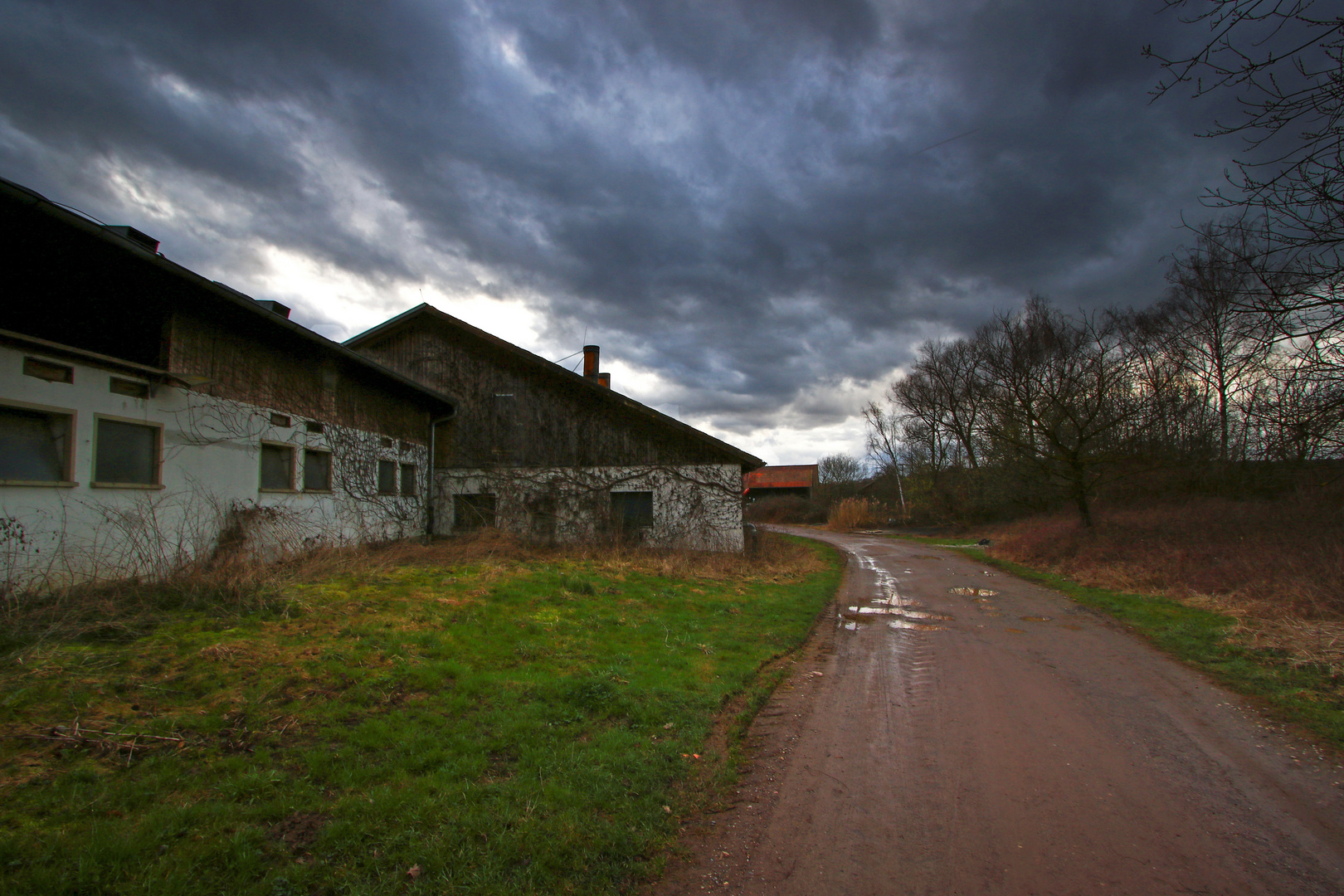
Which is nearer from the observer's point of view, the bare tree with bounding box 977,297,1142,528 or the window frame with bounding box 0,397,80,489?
the window frame with bounding box 0,397,80,489

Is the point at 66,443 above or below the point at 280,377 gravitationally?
below

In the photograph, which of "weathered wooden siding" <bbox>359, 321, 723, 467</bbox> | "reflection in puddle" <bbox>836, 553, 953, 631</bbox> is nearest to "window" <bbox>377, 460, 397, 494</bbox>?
"weathered wooden siding" <bbox>359, 321, 723, 467</bbox>

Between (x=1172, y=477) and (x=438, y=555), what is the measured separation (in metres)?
26.9

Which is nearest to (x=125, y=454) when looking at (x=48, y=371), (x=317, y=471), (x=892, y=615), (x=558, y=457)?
(x=48, y=371)

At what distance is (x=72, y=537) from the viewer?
793 cm

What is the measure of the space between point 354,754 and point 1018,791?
14.6 feet

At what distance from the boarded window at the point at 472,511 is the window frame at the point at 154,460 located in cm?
925

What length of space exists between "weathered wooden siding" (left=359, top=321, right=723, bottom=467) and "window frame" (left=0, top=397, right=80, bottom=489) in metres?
10.7

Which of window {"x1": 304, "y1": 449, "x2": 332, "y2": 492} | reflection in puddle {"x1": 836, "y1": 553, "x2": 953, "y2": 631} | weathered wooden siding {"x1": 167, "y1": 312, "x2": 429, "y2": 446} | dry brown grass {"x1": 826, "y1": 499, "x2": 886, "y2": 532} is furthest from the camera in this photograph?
dry brown grass {"x1": 826, "y1": 499, "x2": 886, "y2": 532}

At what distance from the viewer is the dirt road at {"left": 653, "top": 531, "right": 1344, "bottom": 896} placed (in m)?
3.18

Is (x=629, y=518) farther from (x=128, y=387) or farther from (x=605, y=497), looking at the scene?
(x=128, y=387)

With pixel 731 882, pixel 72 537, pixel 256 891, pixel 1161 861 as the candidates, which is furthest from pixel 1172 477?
pixel 72 537

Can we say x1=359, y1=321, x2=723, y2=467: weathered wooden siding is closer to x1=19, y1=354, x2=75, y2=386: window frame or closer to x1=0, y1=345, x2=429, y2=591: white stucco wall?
x1=0, y1=345, x2=429, y2=591: white stucco wall

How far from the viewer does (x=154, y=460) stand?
369 inches
